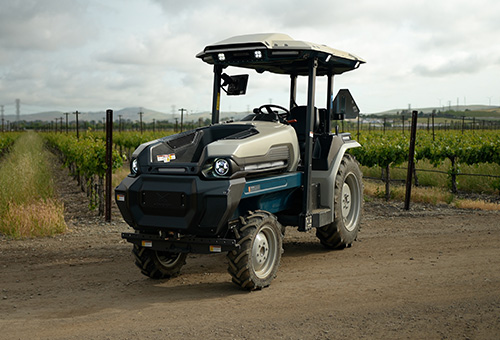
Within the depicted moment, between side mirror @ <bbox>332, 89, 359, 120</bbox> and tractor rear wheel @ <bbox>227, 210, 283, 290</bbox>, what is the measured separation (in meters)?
2.48

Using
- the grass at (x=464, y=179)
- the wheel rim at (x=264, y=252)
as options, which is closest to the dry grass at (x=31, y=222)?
the wheel rim at (x=264, y=252)

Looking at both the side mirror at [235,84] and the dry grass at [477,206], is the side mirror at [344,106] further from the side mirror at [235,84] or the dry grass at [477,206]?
the dry grass at [477,206]

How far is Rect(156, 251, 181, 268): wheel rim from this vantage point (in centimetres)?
650

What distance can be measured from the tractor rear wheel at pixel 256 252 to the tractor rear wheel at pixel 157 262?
1.10 metres

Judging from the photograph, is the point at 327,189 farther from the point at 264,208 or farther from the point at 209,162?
the point at 209,162

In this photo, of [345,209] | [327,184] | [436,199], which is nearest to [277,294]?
[327,184]

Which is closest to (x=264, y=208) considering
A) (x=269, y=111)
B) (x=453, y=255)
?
(x=269, y=111)

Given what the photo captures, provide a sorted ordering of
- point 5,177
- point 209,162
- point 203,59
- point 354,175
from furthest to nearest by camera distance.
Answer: point 5,177 < point 354,175 < point 203,59 < point 209,162

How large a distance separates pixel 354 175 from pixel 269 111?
1.90 m

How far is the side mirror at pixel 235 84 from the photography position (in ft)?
24.4

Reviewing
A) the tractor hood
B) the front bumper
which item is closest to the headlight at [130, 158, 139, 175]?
the tractor hood

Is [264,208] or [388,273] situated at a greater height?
[264,208]

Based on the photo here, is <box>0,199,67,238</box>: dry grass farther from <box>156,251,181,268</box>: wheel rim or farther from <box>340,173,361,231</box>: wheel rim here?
<box>340,173,361,231</box>: wheel rim

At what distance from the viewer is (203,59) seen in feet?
23.1
